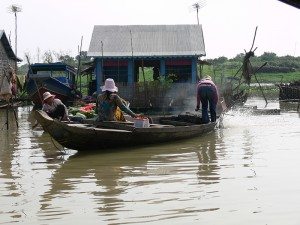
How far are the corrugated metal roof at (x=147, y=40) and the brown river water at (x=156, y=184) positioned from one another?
9519 millimetres

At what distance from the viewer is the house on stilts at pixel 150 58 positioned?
17.3m

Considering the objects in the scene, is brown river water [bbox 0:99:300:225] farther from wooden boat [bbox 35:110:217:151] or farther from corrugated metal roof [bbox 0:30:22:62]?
corrugated metal roof [bbox 0:30:22:62]

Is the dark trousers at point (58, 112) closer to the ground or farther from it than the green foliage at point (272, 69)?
closer to the ground

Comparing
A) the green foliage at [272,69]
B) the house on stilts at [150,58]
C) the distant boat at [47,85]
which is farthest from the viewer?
the green foliage at [272,69]

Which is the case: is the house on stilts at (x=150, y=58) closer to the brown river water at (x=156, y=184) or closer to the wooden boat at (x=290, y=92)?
the brown river water at (x=156, y=184)

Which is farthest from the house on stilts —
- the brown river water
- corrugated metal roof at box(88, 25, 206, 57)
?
the brown river water

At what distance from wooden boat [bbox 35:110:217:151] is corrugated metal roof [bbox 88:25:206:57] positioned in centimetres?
918

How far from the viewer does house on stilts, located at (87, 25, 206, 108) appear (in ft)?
56.7

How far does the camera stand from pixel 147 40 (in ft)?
65.8

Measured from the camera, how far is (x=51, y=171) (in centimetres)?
687

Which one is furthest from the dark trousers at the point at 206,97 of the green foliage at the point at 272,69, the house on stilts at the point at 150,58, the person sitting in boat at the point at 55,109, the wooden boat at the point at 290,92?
the green foliage at the point at 272,69

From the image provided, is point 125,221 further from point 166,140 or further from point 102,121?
point 166,140

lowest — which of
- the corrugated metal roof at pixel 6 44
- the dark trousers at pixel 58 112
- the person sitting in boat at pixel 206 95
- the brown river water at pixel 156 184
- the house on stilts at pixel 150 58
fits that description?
the brown river water at pixel 156 184

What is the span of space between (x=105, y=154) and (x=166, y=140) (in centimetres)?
162
